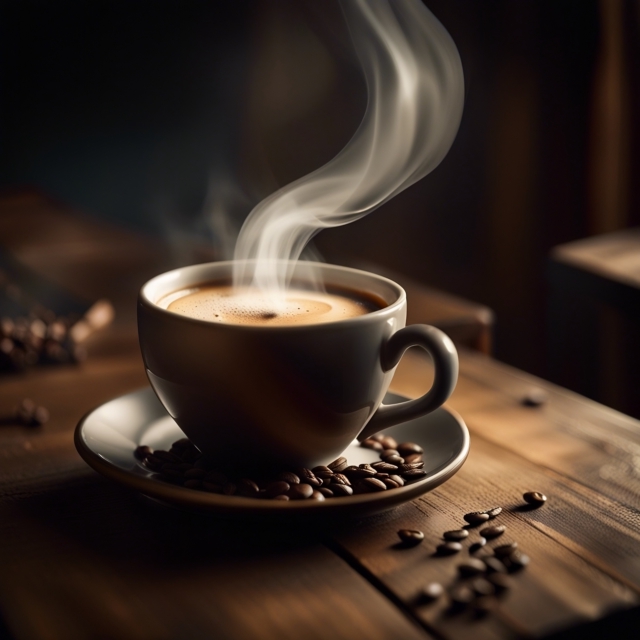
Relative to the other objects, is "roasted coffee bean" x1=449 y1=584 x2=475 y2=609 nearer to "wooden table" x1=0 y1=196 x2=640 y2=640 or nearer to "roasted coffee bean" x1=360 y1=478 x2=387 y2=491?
"wooden table" x1=0 y1=196 x2=640 y2=640

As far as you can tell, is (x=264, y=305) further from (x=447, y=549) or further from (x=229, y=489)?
(x=447, y=549)

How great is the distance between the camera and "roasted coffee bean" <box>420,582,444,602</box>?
1.97 ft

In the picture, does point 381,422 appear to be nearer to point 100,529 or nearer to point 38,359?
point 100,529

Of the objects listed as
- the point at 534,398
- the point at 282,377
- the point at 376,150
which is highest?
the point at 376,150

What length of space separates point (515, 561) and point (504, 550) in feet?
0.06

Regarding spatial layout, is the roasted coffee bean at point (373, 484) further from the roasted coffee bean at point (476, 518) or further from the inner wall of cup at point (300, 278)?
the inner wall of cup at point (300, 278)

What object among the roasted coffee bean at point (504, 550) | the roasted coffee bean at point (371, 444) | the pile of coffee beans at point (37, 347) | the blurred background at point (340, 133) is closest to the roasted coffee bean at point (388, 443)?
the roasted coffee bean at point (371, 444)

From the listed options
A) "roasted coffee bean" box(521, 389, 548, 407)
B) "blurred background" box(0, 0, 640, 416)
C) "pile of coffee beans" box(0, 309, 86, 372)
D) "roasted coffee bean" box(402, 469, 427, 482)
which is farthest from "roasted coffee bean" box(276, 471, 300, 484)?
"blurred background" box(0, 0, 640, 416)

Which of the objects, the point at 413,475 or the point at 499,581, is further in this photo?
the point at 413,475

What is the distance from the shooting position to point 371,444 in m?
0.86

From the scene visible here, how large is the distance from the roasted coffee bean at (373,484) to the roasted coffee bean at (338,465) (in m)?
0.06

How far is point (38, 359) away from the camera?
123cm

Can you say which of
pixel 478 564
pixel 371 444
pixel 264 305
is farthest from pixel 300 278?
pixel 478 564

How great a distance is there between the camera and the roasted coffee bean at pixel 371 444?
86 cm
